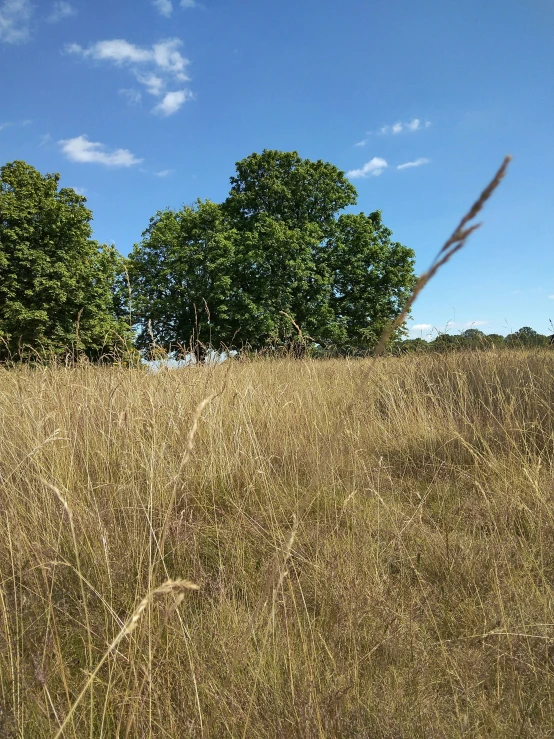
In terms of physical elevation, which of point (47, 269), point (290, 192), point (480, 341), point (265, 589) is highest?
point (290, 192)

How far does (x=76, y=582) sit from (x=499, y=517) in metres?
2.29

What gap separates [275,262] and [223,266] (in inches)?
100

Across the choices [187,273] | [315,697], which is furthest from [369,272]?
[315,697]

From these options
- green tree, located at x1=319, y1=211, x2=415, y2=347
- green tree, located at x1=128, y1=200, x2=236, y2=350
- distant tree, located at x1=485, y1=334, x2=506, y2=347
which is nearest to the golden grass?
distant tree, located at x1=485, y1=334, x2=506, y2=347

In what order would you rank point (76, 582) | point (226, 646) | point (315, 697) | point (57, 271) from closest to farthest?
point (315, 697)
point (226, 646)
point (76, 582)
point (57, 271)

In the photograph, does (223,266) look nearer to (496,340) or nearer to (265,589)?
(496,340)

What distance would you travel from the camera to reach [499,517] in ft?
8.84

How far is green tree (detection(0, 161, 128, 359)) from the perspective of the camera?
63.9 ft

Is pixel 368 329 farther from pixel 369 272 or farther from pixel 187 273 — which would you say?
pixel 187 273

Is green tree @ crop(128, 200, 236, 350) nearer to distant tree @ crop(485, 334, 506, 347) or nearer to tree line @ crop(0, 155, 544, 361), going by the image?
tree line @ crop(0, 155, 544, 361)

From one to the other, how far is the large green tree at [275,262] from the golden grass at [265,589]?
741 inches

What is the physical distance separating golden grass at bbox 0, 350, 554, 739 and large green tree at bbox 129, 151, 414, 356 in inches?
741

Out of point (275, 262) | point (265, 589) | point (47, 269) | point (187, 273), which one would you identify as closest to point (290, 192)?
point (275, 262)

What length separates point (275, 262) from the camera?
2270cm
